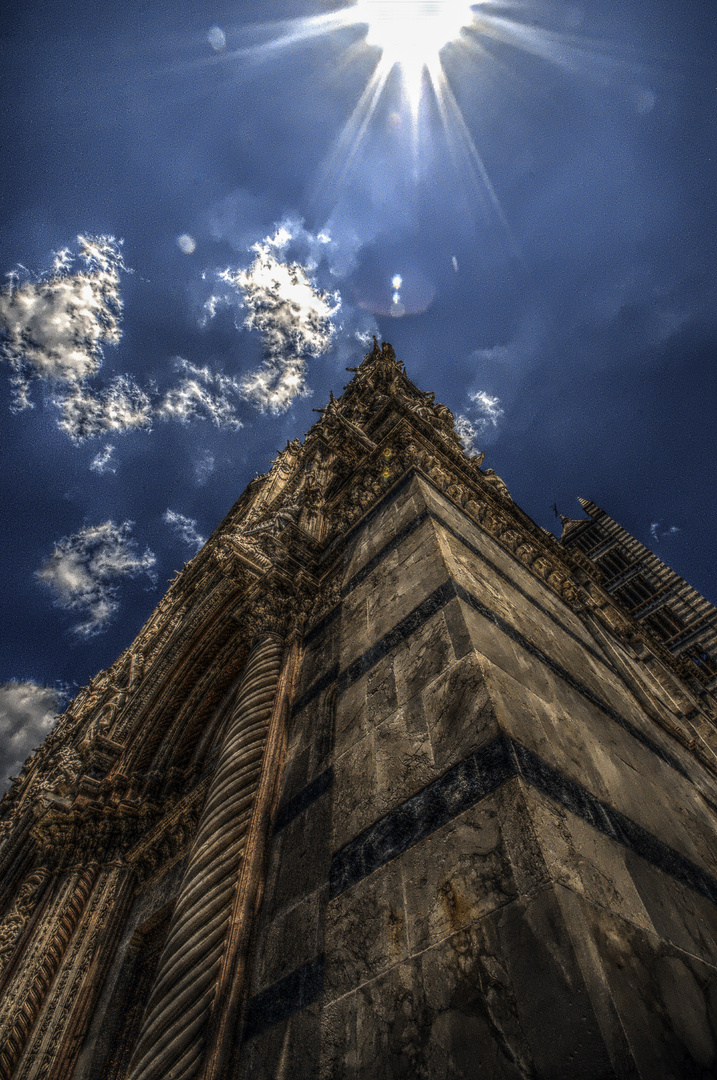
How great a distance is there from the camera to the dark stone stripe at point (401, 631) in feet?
13.1

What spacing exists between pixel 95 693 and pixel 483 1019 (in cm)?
1688

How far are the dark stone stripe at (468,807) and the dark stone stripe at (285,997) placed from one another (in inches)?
16.6

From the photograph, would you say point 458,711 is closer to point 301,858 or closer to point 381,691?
point 381,691

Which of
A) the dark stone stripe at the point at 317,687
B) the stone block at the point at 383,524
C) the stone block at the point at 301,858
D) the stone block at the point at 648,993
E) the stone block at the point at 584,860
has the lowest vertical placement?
the stone block at the point at 648,993

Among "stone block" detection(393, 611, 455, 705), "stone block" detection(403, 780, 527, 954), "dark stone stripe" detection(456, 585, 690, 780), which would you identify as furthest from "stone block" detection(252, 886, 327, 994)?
"dark stone stripe" detection(456, 585, 690, 780)

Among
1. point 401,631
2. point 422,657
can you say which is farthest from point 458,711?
point 401,631

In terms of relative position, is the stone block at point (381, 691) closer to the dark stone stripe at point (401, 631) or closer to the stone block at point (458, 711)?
the dark stone stripe at point (401, 631)

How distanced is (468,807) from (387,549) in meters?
3.36

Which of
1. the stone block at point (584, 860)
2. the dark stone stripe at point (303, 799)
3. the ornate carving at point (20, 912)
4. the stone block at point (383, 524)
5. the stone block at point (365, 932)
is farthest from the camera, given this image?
the ornate carving at point (20, 912)

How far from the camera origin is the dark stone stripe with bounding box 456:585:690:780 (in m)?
4.10

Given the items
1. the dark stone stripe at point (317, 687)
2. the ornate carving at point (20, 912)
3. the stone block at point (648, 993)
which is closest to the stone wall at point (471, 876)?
the stone block at point (648, 993)

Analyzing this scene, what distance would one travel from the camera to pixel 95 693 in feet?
51.2

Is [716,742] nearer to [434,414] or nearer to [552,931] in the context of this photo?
[434,414]

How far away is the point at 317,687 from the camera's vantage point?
208 inches
